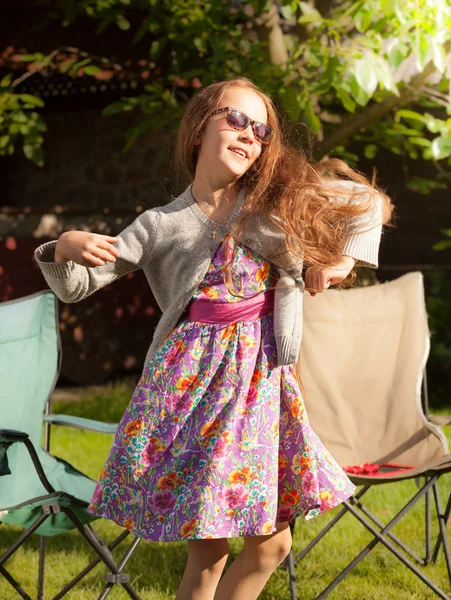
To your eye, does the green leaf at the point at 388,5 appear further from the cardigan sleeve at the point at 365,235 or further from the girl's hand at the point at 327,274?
the girl's hand at the point at 327,274

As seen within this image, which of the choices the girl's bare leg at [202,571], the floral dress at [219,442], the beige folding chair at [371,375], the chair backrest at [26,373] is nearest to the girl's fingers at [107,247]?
the floral dress at [219,442]

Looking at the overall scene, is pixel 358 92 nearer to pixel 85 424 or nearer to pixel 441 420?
pixel 441 420

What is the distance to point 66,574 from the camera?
318 centimetres

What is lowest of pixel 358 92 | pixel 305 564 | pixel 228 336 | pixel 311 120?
pixel 305 564

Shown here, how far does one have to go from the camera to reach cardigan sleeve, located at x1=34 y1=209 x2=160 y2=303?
1963mm

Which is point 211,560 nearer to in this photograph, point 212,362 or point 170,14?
point 212,362

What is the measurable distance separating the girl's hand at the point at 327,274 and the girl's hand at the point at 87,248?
17.6 inches

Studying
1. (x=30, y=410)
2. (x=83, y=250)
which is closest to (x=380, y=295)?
(x=30, y=410)

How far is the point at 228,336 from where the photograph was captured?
6.65 feet

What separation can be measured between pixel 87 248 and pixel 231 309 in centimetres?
37

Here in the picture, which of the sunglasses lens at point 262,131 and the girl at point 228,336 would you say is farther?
the sunglasses lens at point 262,131

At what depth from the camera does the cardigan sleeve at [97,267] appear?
1.96 m

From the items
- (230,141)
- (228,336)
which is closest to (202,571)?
(228,336)

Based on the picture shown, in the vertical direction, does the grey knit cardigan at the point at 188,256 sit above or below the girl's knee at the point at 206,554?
above
